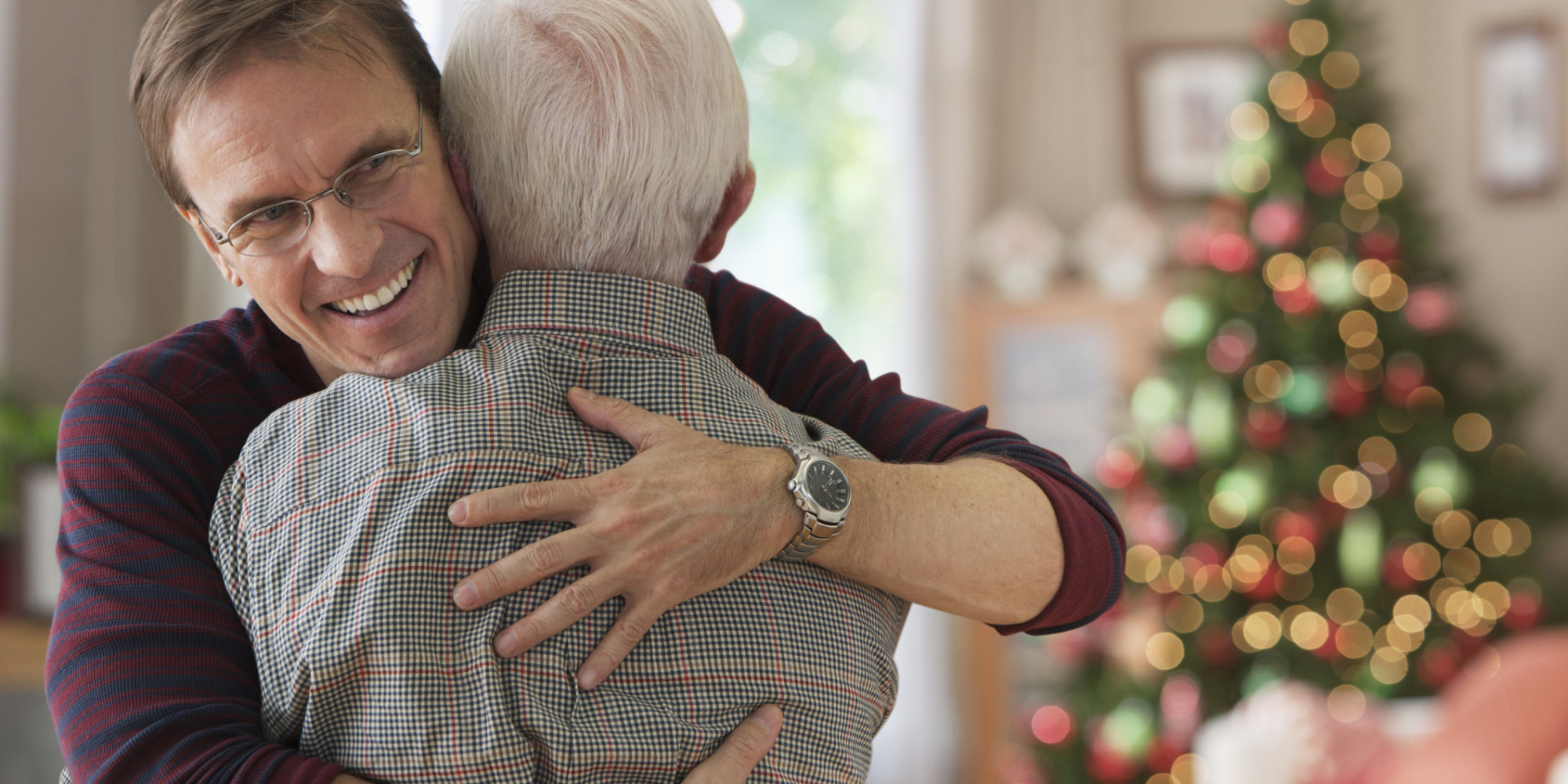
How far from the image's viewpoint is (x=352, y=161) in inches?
37.6

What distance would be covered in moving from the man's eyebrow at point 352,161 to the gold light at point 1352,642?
3.58 m

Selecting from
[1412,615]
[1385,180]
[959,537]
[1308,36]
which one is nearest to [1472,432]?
[1412,615]

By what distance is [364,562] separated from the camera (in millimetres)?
771

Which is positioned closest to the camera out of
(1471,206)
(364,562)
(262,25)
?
(364,562)

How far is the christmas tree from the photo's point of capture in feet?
12.4

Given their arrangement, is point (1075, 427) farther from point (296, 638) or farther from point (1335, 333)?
point (296, 638)

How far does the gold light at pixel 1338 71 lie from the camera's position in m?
3.95

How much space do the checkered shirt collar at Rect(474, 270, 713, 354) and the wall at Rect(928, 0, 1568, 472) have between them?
367 cm

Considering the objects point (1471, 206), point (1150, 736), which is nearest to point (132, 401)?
point (1150, 736)

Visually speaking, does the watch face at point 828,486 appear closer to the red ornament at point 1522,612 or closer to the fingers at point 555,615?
the fingers at point 555,615

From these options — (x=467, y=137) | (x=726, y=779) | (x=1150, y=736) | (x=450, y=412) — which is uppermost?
(x=467, y=137)

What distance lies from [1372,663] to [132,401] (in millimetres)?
3754

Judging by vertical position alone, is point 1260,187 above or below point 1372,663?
above

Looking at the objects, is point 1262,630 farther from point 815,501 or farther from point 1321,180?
point 815,501
